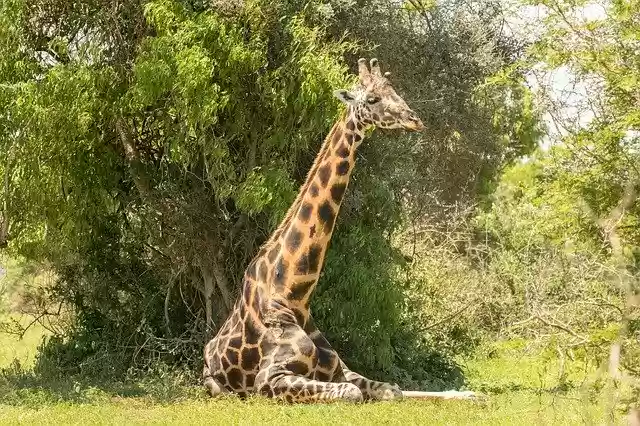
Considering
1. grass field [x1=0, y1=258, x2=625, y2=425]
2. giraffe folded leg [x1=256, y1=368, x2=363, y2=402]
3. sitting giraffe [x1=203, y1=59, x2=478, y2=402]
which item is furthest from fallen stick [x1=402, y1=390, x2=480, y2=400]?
giraffe folded leg [x1=256, y1=368, x2=363, y2=402]

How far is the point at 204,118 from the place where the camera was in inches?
469

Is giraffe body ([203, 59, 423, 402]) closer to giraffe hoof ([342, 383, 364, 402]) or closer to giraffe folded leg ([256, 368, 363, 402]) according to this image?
giraffe folded leg ([256, 368, 363, 402])

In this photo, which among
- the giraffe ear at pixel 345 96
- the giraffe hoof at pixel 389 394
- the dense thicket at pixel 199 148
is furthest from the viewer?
the dense thicket at pixel 199 148

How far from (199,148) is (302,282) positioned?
2197 millimetres

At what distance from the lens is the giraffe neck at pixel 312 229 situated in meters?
11.5

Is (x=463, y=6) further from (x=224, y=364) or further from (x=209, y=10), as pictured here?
(x=224, y=364)

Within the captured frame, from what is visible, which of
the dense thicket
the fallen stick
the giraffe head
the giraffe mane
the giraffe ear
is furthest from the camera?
the dense thicket

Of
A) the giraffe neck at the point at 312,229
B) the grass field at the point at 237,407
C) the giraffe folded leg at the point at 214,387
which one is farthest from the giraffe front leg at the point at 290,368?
the giraffe folded leg at the point at 214,387

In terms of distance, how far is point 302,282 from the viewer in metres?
11.5

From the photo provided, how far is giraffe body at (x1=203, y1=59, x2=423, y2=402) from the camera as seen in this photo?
37.1 feet

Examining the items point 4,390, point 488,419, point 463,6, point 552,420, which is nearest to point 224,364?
Result: point 4,390

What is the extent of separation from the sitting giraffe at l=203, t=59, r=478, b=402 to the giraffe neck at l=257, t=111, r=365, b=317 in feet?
0.03

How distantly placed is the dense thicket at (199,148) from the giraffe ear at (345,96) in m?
0.71

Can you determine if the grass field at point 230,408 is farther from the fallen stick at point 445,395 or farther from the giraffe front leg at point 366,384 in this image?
the giraffe front leg at point 366,384
